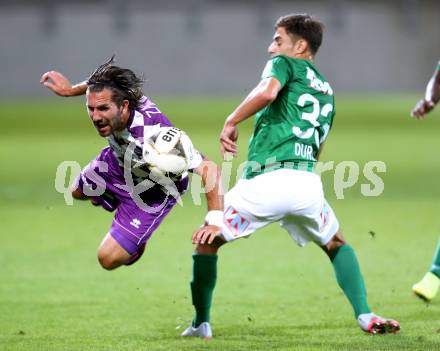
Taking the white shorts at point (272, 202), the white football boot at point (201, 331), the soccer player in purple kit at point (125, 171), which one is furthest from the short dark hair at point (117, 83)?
the white football boot at point (201, 331)

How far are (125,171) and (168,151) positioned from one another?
0.74m

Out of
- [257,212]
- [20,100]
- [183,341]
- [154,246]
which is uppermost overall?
[257,212]

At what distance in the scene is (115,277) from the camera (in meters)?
7.82

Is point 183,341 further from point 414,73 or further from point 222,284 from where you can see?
point 414,73

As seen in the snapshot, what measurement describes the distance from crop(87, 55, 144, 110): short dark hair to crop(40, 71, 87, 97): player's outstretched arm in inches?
16.0

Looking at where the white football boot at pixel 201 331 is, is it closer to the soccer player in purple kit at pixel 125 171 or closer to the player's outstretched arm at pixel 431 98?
the soccer player in purple kit at pixel 125 171

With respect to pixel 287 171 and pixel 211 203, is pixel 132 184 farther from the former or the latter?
pixel 287 171

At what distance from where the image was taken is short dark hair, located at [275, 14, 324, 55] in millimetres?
5668

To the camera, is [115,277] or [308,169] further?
[115,277]

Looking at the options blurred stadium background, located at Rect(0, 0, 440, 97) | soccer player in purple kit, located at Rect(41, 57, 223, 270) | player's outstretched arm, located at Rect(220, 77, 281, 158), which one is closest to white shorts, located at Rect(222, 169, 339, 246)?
soccer player in purple kit, located at Rect(41, 57, 223, 270)

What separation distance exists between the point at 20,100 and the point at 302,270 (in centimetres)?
2663

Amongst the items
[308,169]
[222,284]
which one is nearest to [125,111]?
[308,169]

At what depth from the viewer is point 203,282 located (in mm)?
5750

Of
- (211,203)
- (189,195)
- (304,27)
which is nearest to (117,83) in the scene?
(211,203)
